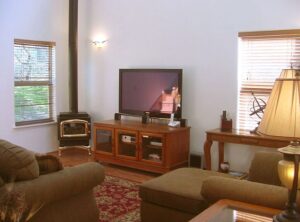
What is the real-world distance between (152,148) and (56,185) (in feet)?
8.48

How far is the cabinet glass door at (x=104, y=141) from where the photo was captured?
5.36 meters

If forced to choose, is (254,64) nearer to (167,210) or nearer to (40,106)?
(167,210)

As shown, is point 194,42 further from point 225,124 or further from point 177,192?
point 177,192

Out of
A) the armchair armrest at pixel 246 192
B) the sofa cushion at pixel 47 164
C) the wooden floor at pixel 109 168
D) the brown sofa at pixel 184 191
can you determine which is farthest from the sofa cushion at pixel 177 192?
the wooden floor at pixel 109 168

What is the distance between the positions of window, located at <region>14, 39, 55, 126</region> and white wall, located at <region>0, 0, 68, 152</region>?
0.34ft

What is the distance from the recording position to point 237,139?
4273mm

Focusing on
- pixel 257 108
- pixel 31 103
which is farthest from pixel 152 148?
pixel 31 103

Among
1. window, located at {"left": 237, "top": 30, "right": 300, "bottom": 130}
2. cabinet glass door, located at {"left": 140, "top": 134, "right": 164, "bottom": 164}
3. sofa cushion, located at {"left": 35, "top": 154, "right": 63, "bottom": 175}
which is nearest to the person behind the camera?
sofa cushion, located at {"left": 35, "top": 154, "right": 63, "bottom": 175}

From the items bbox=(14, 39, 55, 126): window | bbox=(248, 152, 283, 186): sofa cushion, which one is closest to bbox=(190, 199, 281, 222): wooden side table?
bbox=(248, 152, 283, 186): sofa cushion

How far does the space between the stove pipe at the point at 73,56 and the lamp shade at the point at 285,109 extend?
464 cm

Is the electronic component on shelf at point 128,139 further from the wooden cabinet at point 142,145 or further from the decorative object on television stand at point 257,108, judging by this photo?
the decorative object on television stand at point 257,108

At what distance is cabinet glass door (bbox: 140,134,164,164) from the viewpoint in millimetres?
4835

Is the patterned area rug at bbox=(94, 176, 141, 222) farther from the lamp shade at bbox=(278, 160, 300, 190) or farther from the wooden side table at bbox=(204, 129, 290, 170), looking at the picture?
the lamp shade at bbox=(278, 160, 300, 190)

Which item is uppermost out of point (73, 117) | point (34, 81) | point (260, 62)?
point (260, 62)
